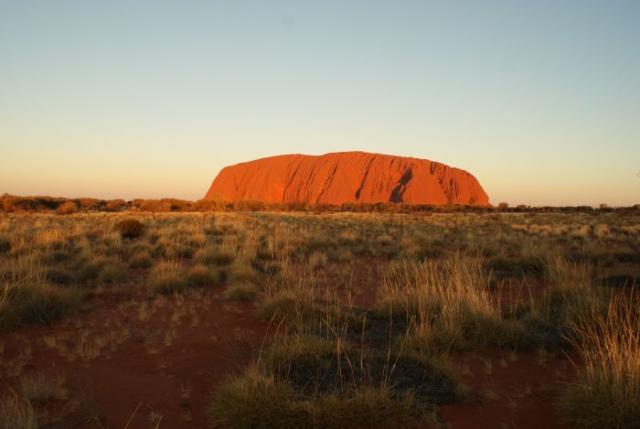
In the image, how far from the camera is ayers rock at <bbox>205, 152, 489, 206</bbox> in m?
74.1

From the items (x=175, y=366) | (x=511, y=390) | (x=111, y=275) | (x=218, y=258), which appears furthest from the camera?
(x=218, y=258)

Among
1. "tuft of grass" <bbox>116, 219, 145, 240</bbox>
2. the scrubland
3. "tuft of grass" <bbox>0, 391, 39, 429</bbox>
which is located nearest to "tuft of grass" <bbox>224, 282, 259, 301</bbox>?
the scrubland

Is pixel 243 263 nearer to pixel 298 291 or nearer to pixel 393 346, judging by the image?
pixel 298 291

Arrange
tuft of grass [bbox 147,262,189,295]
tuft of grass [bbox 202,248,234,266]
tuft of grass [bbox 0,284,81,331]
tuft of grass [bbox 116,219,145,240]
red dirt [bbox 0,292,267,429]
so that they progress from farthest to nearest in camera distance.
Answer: tuft of grass [bbox 116,219,145,240] → tuft of grass [bbox 202,248,234,266] → tuft of grass [bbox 147,262,189,295] → tuft of grass [bbox 0,284,81,331] → red dirt [bbox 0,292,267,429]

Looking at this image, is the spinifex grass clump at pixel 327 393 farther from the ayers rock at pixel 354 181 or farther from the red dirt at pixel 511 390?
the ayers rock at pixel 354 181

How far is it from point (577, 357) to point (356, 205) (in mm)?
54184

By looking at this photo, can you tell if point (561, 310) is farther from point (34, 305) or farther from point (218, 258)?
point (218, 258)

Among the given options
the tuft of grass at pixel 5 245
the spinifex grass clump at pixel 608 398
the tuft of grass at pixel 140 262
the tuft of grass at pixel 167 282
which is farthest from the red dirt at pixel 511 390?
the tuft of grass at pixel 5 245

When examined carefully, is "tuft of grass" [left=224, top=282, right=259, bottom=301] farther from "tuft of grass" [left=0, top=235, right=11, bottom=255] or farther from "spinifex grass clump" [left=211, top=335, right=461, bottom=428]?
"tuft of grass" [left=0, top=235, right=11, bottom=255]

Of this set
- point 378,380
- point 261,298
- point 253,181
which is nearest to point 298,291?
point 261,298

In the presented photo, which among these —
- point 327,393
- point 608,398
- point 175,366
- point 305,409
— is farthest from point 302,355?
point 608,398

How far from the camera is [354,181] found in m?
76.2

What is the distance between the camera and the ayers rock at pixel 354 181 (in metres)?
74.1

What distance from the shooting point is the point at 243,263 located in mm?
9094
